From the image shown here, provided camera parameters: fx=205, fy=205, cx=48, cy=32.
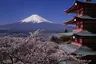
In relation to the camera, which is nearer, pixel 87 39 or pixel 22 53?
pixel 22 53

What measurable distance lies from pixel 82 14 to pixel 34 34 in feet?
30.7

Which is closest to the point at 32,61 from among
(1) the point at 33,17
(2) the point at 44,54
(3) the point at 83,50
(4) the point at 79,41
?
(2) the point at 44,54

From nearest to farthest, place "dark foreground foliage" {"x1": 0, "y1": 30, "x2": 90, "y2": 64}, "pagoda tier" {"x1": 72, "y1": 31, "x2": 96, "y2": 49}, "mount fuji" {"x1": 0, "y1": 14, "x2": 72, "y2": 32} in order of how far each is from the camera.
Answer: "dark foreground foliage" {"x1": 0, "y1": 30, "x2": 90, "y2": 64} < "pagoda tier" {"x1": 72, "y1": 31, "x2": 96, "y2": 49} < "mount fuji" {"x1": 0, "y1": 14, "x2": 72, "y2": 32}

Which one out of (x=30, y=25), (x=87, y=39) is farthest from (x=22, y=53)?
(x=30, y=25)

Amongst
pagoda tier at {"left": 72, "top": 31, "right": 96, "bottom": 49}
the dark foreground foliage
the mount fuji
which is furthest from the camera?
the mount fuji

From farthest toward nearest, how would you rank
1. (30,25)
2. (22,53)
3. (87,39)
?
(30,25) → (87,39) → (22,53)

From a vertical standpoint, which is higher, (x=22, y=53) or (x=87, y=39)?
(x=22, y=53)

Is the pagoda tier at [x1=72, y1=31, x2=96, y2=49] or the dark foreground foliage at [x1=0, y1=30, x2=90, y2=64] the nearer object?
the dark foreground foliage at [x1=0, y1=30, x2=90, y2=64]

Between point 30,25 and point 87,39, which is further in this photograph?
point 30,25

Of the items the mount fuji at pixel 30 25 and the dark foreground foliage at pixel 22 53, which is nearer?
the dark foreground foliage at pixel 22 53

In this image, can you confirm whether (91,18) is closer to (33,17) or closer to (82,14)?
(82,14)

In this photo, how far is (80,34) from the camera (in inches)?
634

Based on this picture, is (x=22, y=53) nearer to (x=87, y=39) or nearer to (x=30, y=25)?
(x=87, y=39)

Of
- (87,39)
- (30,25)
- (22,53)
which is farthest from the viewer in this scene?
(30,25)
